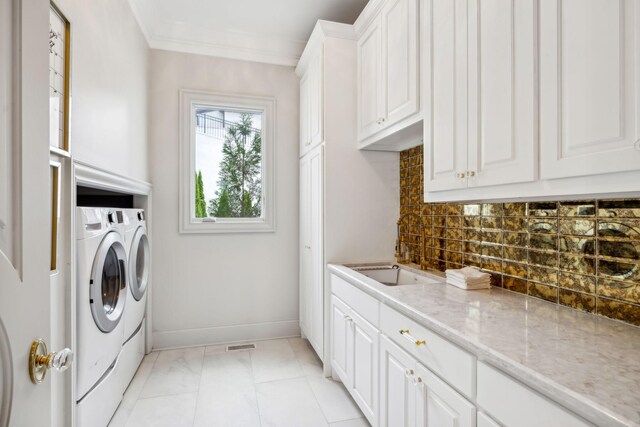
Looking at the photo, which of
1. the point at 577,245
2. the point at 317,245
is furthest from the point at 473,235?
the point at 317,245

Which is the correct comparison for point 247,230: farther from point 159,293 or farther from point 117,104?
point 117,104

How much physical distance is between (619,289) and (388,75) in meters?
1.52

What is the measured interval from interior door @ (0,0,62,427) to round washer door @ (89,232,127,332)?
97cm

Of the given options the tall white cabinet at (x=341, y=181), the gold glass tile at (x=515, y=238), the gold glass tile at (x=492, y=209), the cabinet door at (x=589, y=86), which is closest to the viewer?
the cabinet door at (x=589, y=86)

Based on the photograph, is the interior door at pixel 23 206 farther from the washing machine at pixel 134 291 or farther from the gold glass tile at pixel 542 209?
the gold glass tile at pixel 542 209

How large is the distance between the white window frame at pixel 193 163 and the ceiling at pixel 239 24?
407 mm

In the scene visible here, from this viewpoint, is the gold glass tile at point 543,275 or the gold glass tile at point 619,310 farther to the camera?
the gold glass tile at point 543,275

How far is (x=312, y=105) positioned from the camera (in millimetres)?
2789

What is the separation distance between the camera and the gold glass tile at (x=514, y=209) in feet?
5.03

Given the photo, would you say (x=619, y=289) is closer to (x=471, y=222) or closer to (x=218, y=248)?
(x=471, y=222)

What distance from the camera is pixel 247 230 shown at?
3174 mm

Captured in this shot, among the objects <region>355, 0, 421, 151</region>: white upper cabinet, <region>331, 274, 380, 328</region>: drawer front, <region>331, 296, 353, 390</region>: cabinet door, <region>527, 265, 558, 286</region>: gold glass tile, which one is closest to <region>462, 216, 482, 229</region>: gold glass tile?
<region>527, 265, 558, 286</region>: gold glass tile

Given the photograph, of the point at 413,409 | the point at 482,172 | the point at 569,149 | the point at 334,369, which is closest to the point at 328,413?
the point at 334,369

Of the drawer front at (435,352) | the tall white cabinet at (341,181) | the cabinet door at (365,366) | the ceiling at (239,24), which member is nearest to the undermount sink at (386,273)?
the tall white cabinet at (341,181)
